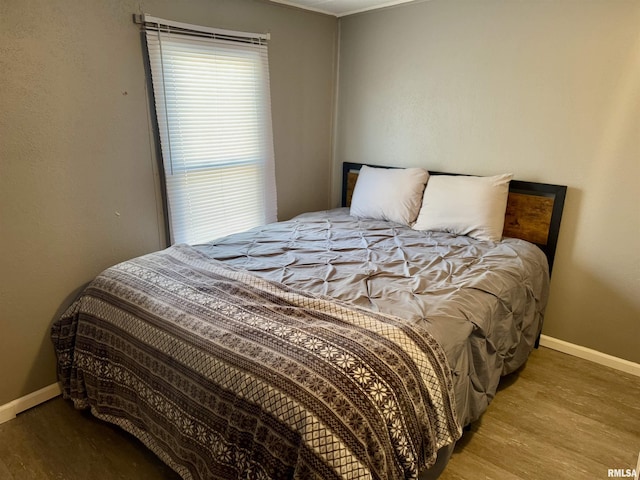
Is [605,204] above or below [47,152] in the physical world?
below

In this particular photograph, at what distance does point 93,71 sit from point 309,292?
155cm

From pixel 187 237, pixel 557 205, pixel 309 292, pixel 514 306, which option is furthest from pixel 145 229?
pixel 557 205

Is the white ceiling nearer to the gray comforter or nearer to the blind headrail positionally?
the blind headrail

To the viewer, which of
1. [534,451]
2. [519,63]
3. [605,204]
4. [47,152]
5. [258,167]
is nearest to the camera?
[534,451]

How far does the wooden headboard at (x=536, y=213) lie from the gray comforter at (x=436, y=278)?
172mm

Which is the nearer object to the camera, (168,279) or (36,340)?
(168,279)

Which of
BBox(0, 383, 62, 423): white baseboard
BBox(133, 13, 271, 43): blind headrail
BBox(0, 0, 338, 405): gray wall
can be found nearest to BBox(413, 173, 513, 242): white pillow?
BBox(133, 13, 271, 43): blind headrail

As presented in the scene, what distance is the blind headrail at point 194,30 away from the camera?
7.32ft

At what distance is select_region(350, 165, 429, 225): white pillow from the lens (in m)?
2.90

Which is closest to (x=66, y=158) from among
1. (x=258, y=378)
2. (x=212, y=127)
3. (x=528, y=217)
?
(x=212, y=127)

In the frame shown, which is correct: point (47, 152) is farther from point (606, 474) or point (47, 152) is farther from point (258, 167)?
point (606, 474)

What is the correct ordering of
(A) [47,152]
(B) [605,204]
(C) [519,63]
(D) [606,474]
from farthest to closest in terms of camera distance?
(C) [519,63] → (B) [605,204] → (A) [47,152] → (D) [606,474]

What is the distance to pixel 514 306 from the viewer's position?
2043 mm

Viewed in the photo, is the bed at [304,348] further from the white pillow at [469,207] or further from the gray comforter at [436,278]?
the white pillow at [469,207]
